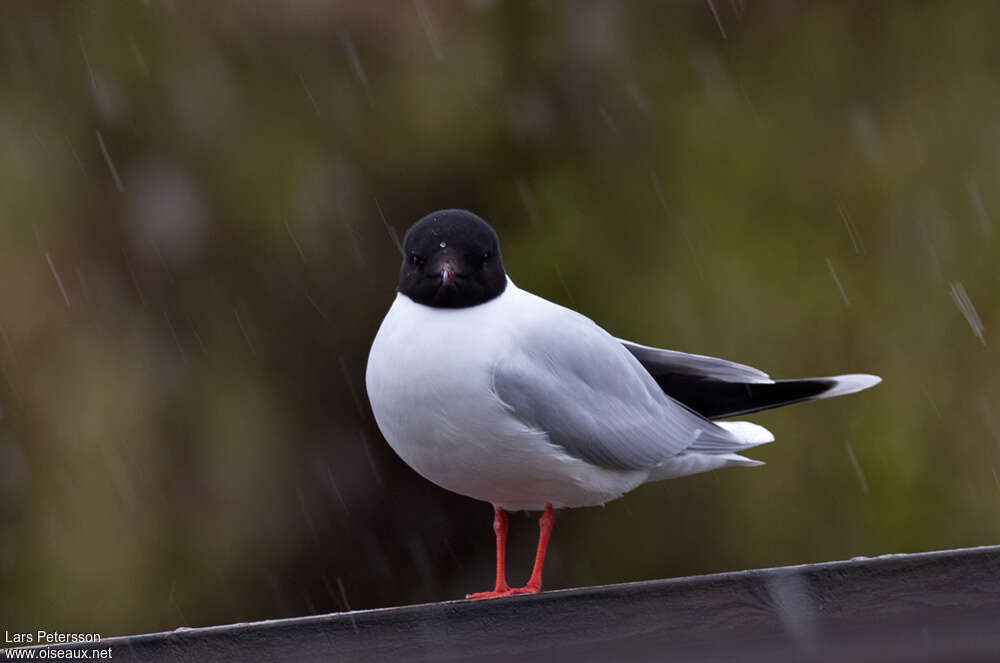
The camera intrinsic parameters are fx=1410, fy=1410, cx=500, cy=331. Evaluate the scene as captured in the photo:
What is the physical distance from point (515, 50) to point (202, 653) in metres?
3.10

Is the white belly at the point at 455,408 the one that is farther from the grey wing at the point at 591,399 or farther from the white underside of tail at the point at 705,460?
the white underside of tail at the point at 705,460

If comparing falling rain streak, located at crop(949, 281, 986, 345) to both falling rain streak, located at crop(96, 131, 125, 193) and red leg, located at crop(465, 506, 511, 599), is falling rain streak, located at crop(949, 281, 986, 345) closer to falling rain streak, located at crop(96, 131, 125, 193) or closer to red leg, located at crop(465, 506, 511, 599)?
red leg, located at crop(465, 506, 511, 599)

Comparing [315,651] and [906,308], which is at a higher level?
[315,651]

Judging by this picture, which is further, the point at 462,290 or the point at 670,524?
the point at 670,524

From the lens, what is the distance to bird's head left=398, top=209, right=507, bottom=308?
2.01m

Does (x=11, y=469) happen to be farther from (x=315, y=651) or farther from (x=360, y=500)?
(x=315, y=651)

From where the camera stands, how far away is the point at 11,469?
4082mm

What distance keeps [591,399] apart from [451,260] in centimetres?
33

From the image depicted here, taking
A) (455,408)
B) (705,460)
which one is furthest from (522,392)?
(705,460)

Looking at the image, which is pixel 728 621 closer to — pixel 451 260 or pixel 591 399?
pixel 591 399

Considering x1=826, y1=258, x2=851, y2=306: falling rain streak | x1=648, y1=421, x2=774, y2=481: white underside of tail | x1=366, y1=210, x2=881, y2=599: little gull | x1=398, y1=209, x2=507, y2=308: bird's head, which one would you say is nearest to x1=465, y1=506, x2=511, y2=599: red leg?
x1=366, y1=210, x2=881, y2=599: little gull

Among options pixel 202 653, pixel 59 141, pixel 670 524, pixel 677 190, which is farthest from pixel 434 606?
pixel 59 141

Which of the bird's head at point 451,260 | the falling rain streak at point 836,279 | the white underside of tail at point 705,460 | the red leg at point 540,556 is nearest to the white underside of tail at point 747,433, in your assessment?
the white underside of tail at point 705,460

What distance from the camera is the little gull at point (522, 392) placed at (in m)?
1.93
